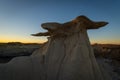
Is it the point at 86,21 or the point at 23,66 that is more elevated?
the point at 86,21

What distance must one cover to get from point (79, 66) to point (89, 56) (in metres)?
0.67

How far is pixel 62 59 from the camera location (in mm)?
7176

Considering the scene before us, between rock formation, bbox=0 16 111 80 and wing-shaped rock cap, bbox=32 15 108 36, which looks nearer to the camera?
rock formation, bbox=0 16 111 80

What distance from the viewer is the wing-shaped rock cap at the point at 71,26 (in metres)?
7.32

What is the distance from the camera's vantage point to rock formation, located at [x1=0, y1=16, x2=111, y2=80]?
6789mm

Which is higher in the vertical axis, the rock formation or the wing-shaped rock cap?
the wing-shaped rock cap

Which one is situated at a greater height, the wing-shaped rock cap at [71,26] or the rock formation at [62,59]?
the wing-shaped rock cap at [71,26]

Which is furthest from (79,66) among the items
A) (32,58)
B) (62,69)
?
(32,58)

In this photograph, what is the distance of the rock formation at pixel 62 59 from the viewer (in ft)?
22.3

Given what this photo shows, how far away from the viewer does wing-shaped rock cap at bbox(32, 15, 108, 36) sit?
24.0ft

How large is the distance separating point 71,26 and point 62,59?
1.13 meters

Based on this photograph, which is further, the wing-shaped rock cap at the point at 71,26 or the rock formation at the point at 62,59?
the wing-shaped rock cap at the point at 71,26

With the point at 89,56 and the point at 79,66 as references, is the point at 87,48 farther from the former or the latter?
the point at 79,66

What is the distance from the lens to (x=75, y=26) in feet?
24.8
